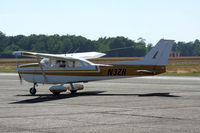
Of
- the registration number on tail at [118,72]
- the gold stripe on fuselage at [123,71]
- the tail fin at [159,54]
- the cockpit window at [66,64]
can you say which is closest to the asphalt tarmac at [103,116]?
the gold stripe on fuselage at [123,71]

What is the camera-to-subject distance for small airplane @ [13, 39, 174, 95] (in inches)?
827

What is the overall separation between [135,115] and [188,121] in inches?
80.5

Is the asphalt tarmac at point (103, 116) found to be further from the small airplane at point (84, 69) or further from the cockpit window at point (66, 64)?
the cockpit window at point (66, 64)

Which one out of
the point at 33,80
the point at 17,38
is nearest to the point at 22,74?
the point at 33,80

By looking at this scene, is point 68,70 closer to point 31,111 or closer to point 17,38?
point 31,111

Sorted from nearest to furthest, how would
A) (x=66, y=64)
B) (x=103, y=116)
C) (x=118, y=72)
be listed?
(x=103, y=116), (x=118, y=72), (x=66, y=64)

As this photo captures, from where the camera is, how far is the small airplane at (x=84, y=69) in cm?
2100

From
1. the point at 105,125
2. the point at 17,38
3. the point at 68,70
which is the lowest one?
the point at 105,125

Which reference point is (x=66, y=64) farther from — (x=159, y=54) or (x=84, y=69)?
(x=159, y=54)

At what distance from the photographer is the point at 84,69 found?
71.4 ft

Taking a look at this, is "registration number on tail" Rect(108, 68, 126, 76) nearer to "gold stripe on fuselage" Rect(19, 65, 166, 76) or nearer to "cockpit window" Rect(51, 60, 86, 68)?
"gold stripe on fuselage" Rect(19, 65, 166, 76)

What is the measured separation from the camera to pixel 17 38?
191 meters

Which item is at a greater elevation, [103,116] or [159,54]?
[159,54]

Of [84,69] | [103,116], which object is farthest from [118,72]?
[103,116]
